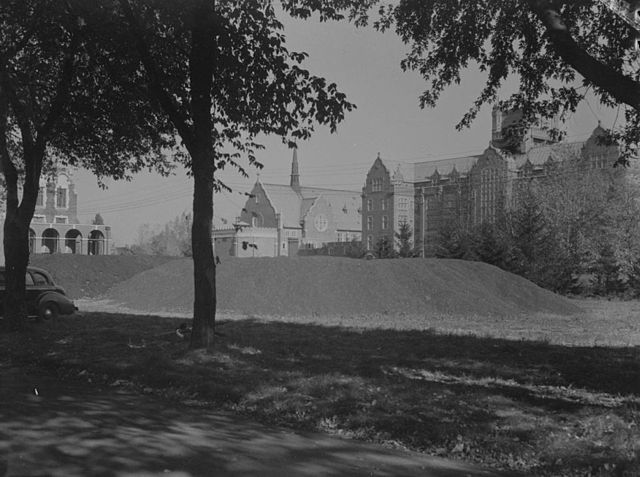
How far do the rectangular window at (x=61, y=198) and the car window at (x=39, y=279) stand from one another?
2142 inches

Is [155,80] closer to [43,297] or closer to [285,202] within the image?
[43,297]

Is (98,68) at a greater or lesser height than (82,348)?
greater

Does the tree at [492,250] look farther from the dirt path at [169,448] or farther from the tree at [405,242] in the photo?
the dirt path at [169,448]

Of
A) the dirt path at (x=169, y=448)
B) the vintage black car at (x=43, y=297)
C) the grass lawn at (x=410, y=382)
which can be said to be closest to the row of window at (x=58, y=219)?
the vintage black car at (x=43, y=297)

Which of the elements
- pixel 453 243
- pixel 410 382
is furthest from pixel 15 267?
pixel 453 243

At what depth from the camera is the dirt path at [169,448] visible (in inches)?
213

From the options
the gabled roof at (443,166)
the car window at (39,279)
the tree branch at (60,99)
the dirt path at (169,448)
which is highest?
the gabled roof at (443,166)

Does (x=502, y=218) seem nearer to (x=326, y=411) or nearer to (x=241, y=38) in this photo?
(x=241, y=38)

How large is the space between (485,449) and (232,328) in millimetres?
12915

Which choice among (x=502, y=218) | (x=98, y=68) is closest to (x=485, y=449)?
(x=98, y=68)

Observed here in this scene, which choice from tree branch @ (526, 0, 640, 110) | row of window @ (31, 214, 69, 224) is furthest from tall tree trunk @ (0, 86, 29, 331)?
row of window @ (31, 214, 69, 224)

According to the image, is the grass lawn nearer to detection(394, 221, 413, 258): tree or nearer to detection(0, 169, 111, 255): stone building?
detection(394, 221, 413, 258): tree

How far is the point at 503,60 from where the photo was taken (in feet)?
41.5

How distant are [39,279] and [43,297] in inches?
46.6
